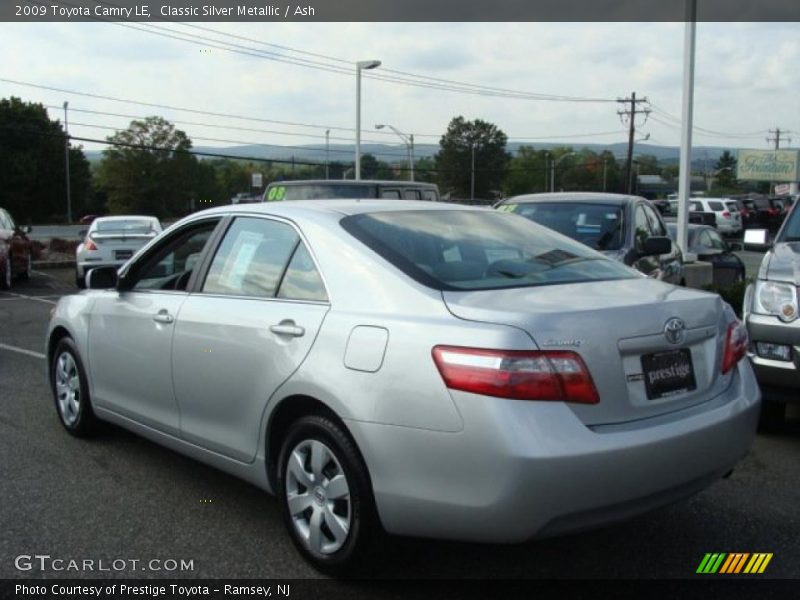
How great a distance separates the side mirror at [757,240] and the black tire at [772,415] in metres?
1.68

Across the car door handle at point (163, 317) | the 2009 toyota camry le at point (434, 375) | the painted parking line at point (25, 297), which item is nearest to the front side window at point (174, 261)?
the 2009 toyota camry le at point (434, 375)

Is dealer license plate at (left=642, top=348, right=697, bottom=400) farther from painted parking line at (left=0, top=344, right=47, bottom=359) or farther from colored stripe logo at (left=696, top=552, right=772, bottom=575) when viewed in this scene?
painted parking line at (left=0, top=344, right=47, bottom=359)

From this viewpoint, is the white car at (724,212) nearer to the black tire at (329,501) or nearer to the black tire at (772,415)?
the black tire at (772,415)

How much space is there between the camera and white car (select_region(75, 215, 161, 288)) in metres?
16.7

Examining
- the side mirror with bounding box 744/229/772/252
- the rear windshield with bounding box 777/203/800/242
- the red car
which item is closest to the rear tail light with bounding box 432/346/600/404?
the rear windshield with bounding box 777/203/800/242

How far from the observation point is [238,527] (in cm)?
410

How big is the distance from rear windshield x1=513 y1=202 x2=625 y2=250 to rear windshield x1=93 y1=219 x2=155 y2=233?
10886 mm

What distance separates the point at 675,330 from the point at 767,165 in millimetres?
73597

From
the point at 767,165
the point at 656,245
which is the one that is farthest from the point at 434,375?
the point at 767,165

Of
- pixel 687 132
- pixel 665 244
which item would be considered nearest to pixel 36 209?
pixel 687 132

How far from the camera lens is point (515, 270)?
3807 mm

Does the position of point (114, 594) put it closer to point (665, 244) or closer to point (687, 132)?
point (665, 244)

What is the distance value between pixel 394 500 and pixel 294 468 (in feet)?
2.05

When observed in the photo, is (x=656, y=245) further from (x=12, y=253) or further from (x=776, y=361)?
(x=12, y=253)
